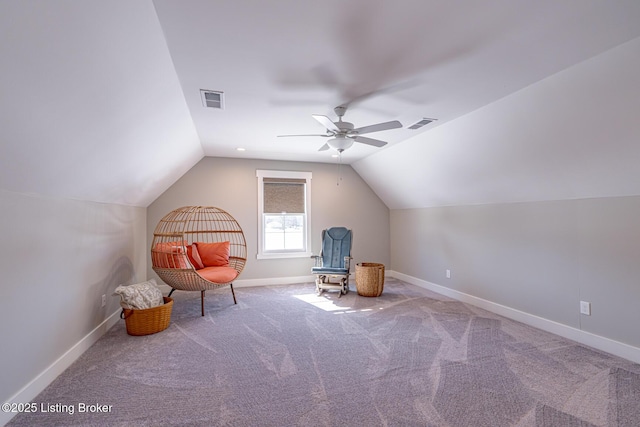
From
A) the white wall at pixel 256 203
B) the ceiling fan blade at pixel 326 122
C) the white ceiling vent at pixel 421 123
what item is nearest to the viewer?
the ceiling fan blade at pixel 326 122

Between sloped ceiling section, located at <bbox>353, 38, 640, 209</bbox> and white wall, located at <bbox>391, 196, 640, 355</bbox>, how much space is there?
→ 0.61 ft

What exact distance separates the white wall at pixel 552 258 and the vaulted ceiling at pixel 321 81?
0.25m

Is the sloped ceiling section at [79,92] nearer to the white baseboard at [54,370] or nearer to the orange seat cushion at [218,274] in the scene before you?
the white baseboard at [54,370]

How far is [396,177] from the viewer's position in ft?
17.9

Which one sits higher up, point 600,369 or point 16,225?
point 16,225

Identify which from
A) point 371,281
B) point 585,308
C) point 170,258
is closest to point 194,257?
point 170,258

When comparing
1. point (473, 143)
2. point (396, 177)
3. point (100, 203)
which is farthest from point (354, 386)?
point (396, 177)

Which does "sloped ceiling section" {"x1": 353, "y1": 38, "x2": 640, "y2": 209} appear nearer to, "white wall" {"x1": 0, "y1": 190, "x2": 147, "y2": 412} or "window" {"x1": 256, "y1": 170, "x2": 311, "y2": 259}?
"window" {"x1": 256, "y1": 170, "x2": 311, "y2": 259}

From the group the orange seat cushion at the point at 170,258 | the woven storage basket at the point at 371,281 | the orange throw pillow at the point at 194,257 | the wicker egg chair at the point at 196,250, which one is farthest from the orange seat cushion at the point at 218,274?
the woven storage basket at the point at 371,281

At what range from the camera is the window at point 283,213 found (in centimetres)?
580

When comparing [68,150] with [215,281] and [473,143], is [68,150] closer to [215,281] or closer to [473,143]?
[215,281]

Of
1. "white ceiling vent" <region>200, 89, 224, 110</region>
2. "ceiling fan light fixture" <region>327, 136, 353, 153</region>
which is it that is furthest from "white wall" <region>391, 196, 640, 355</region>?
"white ceiling vent" <region>200, 89, 224, 110</region>

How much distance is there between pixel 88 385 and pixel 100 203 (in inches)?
74.6

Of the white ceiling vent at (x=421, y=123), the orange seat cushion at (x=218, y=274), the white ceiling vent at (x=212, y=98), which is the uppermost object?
the white ceiling vent at (x=212, y=98)
